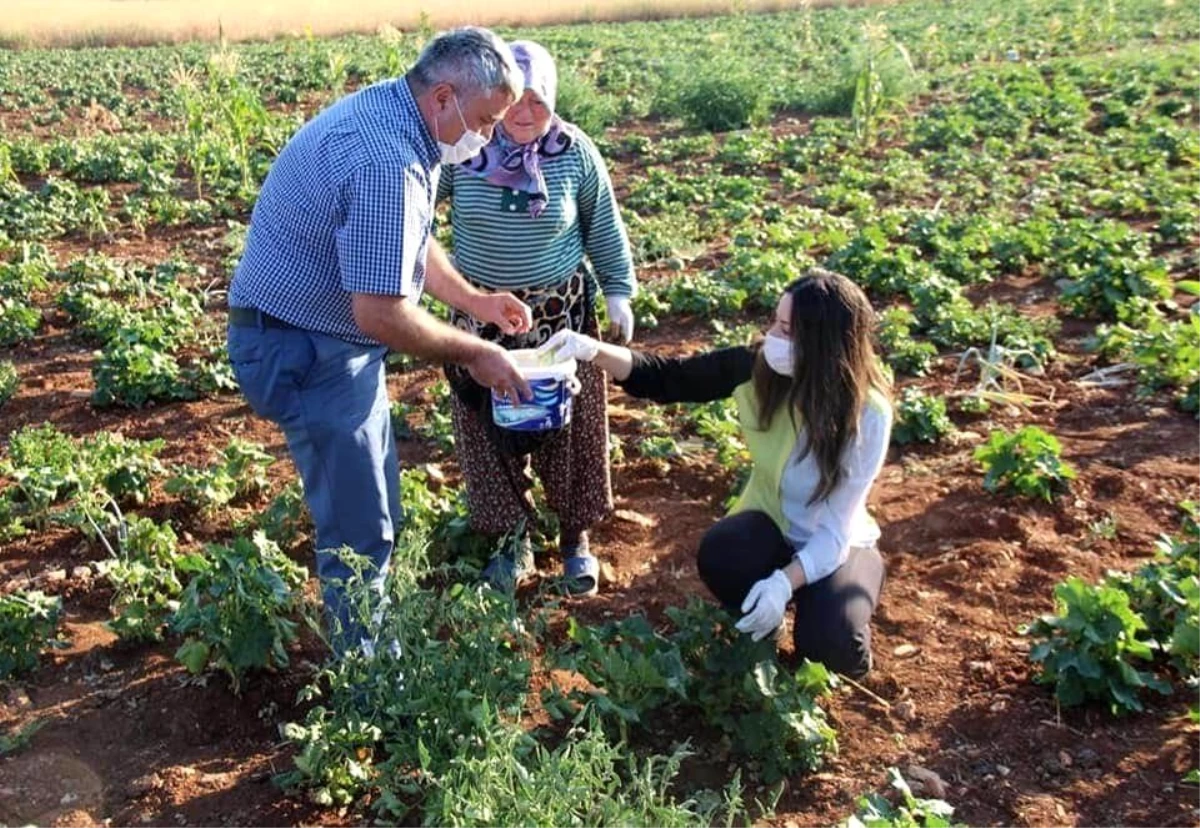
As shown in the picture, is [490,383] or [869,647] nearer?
[490,383]

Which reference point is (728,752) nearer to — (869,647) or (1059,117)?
(869,647)

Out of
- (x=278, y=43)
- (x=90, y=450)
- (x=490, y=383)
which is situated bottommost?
(x=90, y=450)

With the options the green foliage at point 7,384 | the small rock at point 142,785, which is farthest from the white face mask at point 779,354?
the green foliage at point 7,384

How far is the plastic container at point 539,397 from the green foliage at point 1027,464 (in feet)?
6.61

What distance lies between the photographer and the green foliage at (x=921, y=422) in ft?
17.8

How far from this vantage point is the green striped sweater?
4031 mm

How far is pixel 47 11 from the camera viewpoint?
106 ft

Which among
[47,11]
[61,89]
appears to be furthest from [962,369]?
[47,11]

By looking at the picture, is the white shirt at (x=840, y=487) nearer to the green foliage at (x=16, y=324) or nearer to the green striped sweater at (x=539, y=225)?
the green striped sweater at (x=539, y=225)

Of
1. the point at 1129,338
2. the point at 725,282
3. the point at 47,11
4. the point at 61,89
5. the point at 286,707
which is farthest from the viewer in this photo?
the point at 47,11

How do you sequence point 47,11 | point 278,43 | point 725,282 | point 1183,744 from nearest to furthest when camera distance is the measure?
point 1183,744
point 725,282
point 278,43
point 47,11

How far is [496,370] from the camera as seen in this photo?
351cm

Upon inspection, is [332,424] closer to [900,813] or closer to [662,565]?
[662,565]

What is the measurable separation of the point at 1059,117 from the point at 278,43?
19459 mm
